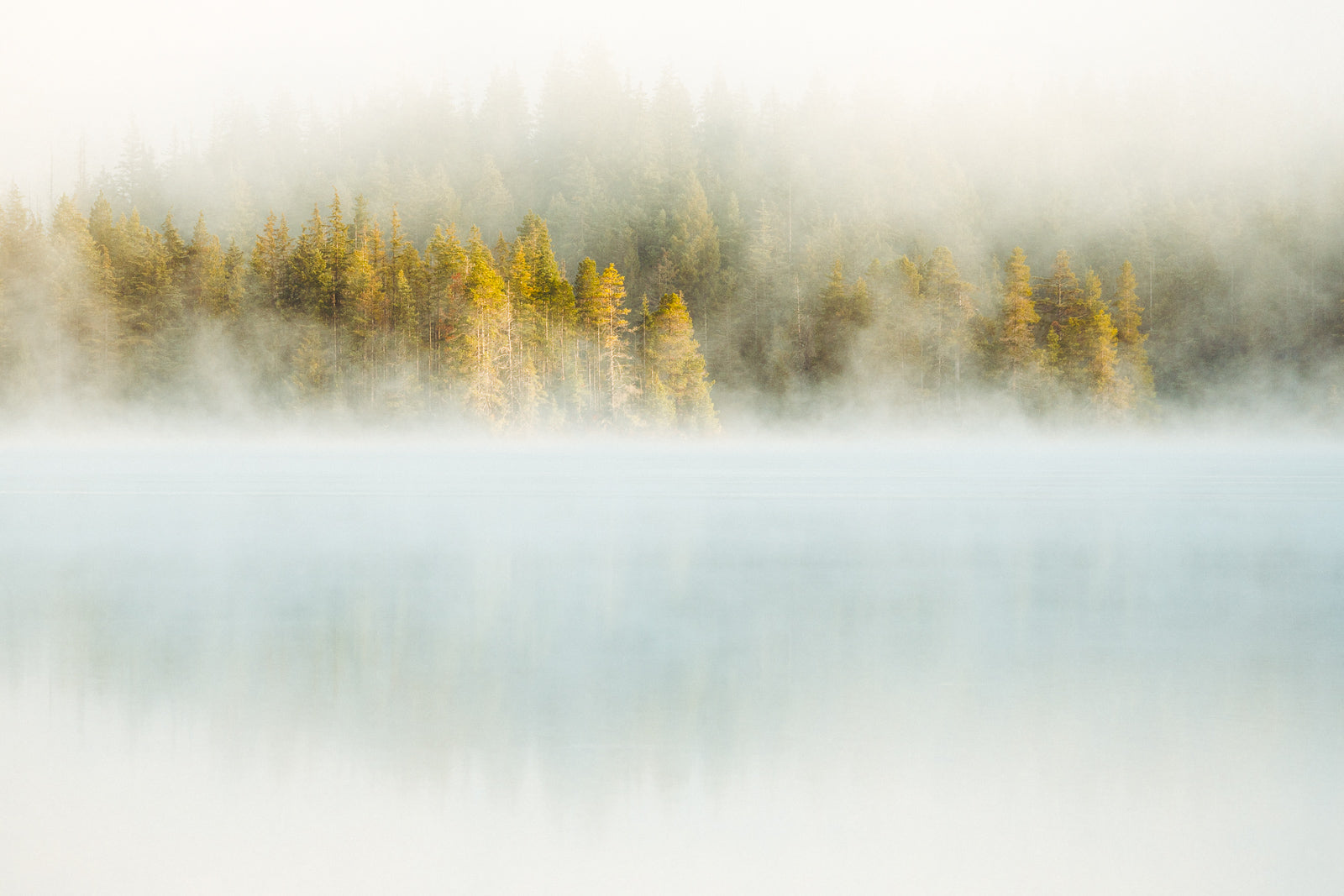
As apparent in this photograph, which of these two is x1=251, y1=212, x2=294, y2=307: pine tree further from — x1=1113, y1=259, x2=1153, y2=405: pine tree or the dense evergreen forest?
x1=1113, y1=259, x2=1153, y2=405: pine tree

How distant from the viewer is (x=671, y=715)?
4.85 m

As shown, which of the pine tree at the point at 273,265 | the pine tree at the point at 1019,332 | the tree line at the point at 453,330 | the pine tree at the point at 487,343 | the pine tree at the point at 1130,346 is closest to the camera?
the pine tree at the point at 487,343

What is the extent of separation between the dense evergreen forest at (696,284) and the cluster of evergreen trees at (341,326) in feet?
0.53

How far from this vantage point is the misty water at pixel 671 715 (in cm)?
343

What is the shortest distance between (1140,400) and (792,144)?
5086 cm

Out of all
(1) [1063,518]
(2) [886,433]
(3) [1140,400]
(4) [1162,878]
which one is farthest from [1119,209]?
(4) [1162,878]

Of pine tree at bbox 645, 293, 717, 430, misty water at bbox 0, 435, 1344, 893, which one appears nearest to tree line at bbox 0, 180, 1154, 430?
pine tree at bbox 645, 293, 717, 430

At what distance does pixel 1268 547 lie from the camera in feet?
38.6

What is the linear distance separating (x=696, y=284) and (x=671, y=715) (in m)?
74.9

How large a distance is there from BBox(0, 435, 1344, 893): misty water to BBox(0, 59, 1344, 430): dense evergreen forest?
40584 mm

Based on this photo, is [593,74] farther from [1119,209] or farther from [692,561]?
[692,561]

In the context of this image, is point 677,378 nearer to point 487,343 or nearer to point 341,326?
point 487,343

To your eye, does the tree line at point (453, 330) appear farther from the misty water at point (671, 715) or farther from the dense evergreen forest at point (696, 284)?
the misty water at point (671, 715)

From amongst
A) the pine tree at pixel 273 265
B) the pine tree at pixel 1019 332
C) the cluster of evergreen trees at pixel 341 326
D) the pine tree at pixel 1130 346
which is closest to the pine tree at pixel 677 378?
the cluster of evergreen trees at pixel 341 326
